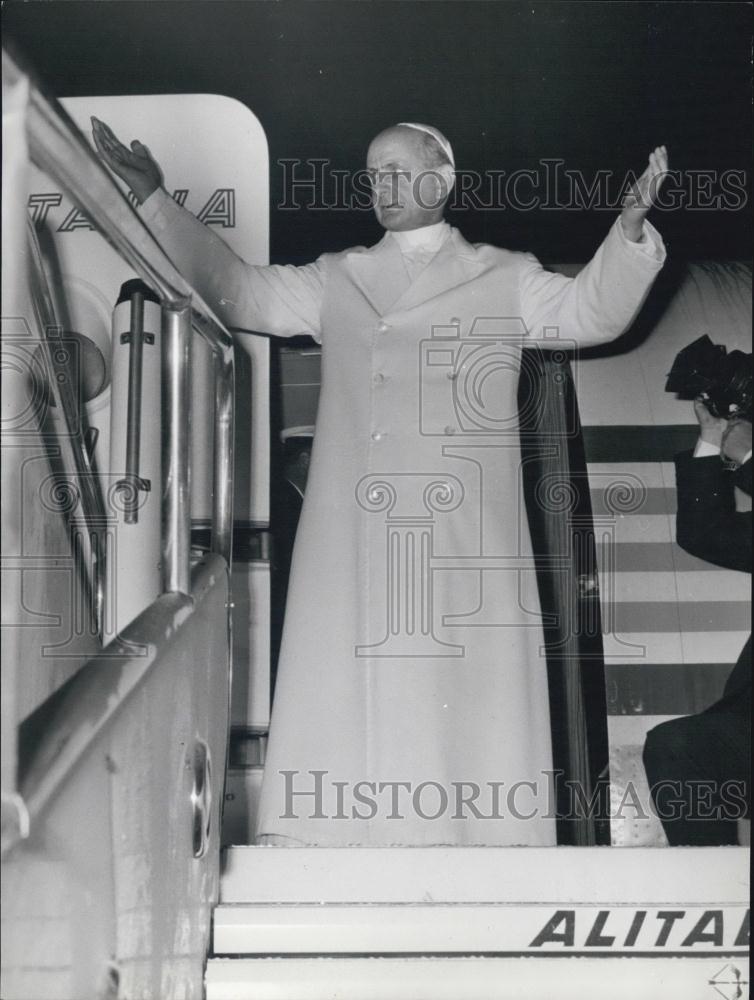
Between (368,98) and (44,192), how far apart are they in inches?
32.9

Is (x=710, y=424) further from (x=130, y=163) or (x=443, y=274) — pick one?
(x=130, y=163)

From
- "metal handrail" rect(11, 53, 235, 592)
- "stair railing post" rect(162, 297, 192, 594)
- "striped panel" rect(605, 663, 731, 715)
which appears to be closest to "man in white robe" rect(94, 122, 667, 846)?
"striped panel" rect(605, 663, 731, 715)

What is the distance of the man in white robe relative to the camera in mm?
2307

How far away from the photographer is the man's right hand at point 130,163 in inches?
102

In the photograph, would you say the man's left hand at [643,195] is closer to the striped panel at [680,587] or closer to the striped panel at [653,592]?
the striped panel at [653,592]

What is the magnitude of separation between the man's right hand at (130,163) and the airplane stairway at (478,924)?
1.38 m

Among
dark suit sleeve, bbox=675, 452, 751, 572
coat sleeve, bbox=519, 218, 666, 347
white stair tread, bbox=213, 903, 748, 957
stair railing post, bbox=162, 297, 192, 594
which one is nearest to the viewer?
stair railing post, bbox=162, 297, 192, 594

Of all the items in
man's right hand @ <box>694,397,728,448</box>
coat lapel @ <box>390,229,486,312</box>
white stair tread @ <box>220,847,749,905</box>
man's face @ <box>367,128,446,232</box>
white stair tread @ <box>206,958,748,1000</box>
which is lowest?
white stair tread @ <box>206,958,748,1000</box>

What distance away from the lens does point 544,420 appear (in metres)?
2.93

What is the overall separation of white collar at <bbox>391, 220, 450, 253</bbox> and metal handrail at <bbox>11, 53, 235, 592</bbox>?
0.74m

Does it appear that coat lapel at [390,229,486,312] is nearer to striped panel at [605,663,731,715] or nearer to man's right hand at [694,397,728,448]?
man's right hand at [694,397,728,448]

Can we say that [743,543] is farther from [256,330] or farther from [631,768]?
[256,330]

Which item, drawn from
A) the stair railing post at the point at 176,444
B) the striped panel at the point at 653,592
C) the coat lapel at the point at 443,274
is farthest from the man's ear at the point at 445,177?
the stair railing post at the point at 176,444

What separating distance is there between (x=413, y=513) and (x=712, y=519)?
2.59 ft
